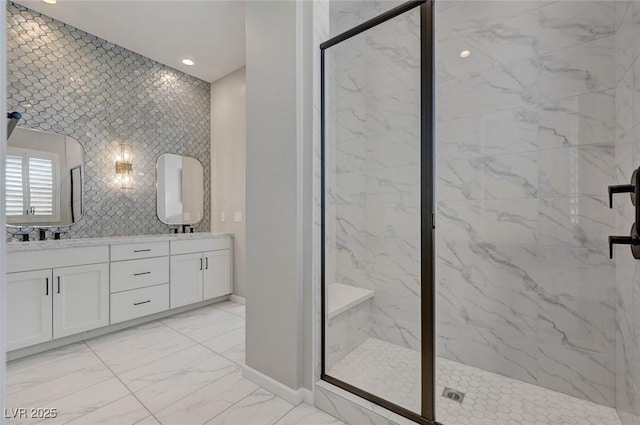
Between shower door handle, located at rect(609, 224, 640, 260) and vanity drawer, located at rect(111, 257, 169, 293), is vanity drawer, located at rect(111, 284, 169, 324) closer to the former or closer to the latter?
vanity drawer, located at rect(111, 257, 169, 293)

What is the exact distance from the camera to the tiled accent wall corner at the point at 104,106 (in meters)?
2.62

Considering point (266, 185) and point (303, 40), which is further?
point (266, 185)

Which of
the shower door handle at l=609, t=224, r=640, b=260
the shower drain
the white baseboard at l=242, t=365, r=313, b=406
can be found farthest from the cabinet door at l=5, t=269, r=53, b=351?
the shower door handle at l=609, t=224, r=640, b=260

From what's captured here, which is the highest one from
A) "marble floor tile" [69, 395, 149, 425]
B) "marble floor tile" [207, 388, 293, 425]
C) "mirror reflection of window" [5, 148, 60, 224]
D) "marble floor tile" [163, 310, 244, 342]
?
"mirror reflection of window" [5, 148, 60, 224]

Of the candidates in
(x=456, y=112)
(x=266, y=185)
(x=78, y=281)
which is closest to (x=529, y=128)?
(x=456, y=112)

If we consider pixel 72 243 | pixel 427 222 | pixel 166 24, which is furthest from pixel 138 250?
pixel 427 222

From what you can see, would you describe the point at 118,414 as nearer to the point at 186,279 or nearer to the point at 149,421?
the point at 149,421

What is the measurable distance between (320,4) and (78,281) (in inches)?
111

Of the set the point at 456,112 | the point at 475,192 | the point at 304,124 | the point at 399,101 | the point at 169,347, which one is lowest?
the point at 169,347

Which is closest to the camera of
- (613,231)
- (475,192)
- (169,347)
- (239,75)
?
(613,231)

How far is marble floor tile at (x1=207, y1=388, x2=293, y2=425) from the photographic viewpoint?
154cm

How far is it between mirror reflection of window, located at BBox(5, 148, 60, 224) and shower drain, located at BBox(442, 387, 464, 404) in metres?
3.60

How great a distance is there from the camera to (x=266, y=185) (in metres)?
1.85

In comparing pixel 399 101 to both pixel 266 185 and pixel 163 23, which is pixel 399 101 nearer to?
pixel 266 185
